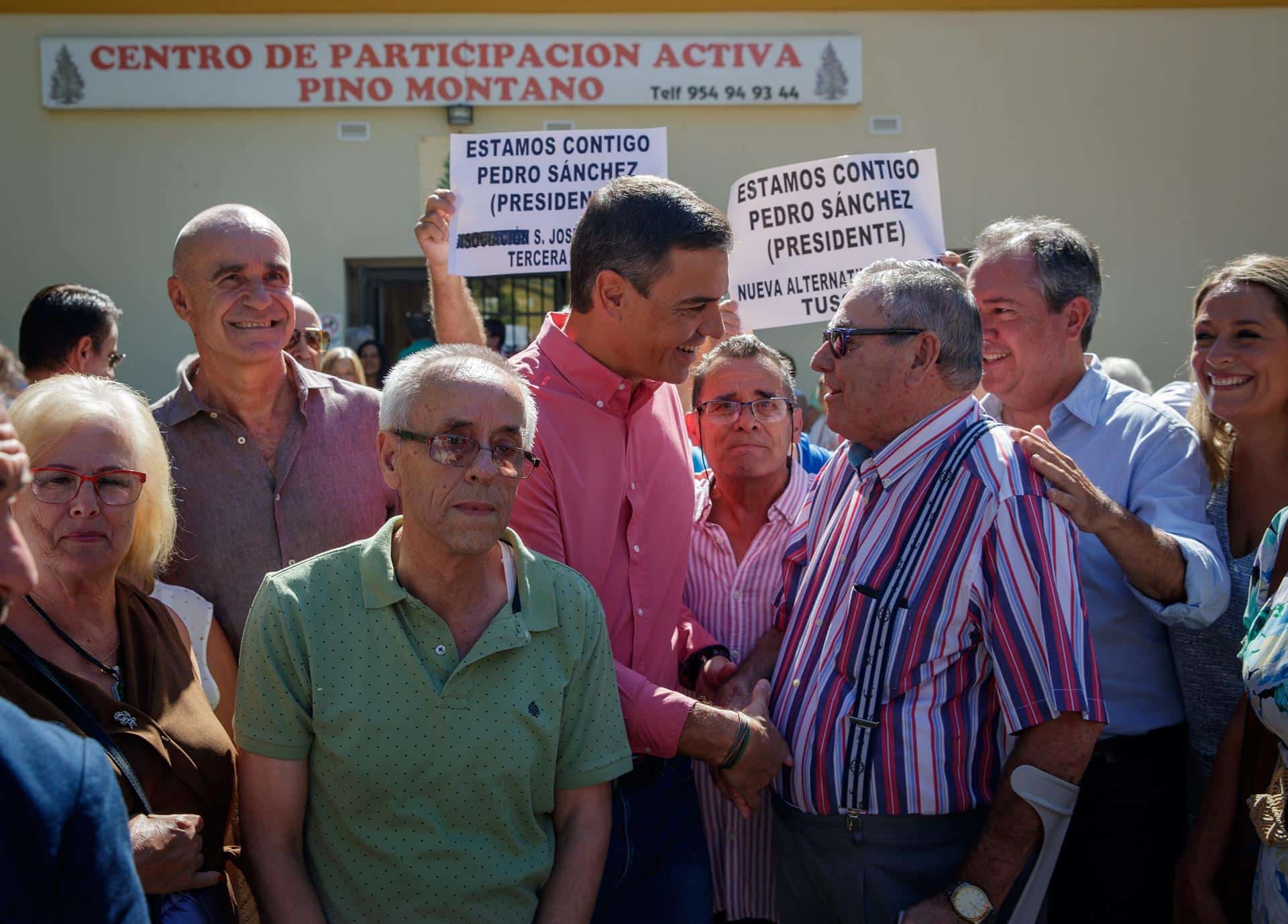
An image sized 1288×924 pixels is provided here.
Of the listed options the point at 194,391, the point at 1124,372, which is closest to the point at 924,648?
the point at 194,391

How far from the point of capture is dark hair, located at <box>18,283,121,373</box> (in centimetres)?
474

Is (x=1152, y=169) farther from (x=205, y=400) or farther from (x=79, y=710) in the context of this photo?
A: (x=79, y=710)

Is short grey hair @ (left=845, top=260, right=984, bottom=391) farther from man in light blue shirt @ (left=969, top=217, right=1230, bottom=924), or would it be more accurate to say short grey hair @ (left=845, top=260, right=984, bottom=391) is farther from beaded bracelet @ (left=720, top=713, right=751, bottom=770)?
beaded bracelet @ (left=720, top=713, right=751, bottom=770)

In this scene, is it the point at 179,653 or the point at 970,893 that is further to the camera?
the point at 179,653

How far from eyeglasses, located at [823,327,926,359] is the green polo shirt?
993mm

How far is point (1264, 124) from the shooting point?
10375mm

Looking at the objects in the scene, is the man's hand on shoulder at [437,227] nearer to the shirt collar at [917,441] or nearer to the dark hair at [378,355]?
the shirt collar at [917,441]

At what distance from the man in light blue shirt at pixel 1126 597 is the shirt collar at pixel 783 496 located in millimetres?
741

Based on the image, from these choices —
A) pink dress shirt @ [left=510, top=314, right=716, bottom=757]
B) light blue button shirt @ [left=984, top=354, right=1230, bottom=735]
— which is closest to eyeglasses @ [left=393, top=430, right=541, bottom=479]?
pink dress shirt @ [left=510, top=314, right=716, bottom=757]

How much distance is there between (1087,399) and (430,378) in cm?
182

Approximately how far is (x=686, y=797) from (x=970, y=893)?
826 mm

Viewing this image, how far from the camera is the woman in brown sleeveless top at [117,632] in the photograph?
2.36 metres

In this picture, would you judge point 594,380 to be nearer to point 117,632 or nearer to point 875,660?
point 875,660

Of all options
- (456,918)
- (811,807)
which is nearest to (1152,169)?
(811,807)
